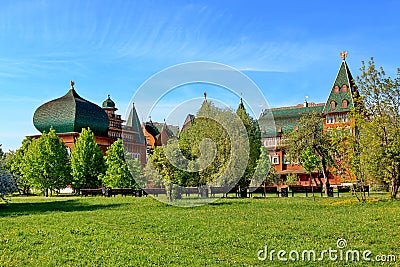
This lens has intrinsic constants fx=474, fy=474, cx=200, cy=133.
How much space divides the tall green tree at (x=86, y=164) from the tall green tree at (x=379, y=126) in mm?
33024

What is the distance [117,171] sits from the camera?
163ft

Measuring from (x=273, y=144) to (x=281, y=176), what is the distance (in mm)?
6853

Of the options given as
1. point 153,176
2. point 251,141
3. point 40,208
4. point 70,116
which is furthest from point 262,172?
point 70,116

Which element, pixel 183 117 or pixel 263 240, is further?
pixel 183 117

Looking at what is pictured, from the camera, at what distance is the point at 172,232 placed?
46.0 feet

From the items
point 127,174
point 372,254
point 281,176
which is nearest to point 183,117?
point 372,254

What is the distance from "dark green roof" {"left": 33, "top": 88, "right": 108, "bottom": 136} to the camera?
6381 cm

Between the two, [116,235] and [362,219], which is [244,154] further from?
[116,235]

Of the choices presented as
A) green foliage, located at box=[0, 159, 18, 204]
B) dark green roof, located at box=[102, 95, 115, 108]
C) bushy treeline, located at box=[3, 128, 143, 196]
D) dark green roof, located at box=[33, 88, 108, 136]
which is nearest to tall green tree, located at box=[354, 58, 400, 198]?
green foliage, located at box=[0, 159, 18, 204]

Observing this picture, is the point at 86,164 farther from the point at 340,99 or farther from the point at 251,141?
the point at 340,99

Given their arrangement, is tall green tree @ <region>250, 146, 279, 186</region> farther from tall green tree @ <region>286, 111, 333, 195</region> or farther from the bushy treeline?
the bushy treeline

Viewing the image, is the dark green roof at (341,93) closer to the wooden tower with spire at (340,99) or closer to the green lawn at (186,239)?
the wooden tower with spire at (340,99)

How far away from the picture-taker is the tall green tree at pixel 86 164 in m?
51.6

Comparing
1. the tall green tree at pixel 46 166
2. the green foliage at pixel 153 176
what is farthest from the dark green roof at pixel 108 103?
the green foliage at pixel 153 176
